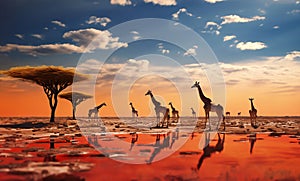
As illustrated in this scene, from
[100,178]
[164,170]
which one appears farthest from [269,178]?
[100,178]

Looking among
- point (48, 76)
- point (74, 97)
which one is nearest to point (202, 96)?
point (48, 76)

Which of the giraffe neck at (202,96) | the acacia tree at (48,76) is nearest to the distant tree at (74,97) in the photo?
the acacia tree at (48,76)

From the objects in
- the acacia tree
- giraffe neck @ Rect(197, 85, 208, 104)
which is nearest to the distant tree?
the acacia tree

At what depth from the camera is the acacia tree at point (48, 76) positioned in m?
45.2

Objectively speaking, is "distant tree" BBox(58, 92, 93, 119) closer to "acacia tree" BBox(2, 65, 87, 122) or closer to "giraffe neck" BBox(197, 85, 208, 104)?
"acacia tree" BBox(2, 65, 87, 122)

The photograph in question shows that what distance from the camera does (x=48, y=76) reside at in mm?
45031

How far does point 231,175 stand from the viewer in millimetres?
8516

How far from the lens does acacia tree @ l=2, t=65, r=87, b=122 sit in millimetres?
45156

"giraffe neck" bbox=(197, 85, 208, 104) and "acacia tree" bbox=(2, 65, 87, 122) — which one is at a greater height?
"acacia tree" bbox=(2, 65, 87, 122)

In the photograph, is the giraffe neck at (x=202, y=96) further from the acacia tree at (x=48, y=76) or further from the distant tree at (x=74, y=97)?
the distant tree at (x=74, y=97)

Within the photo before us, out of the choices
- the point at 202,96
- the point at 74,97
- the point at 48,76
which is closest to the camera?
the point at 202,96

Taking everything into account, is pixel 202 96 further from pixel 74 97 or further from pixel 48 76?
pixel 74 97

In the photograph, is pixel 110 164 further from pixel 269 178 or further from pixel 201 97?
pixel 201 97

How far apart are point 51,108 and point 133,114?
12.7 metres
